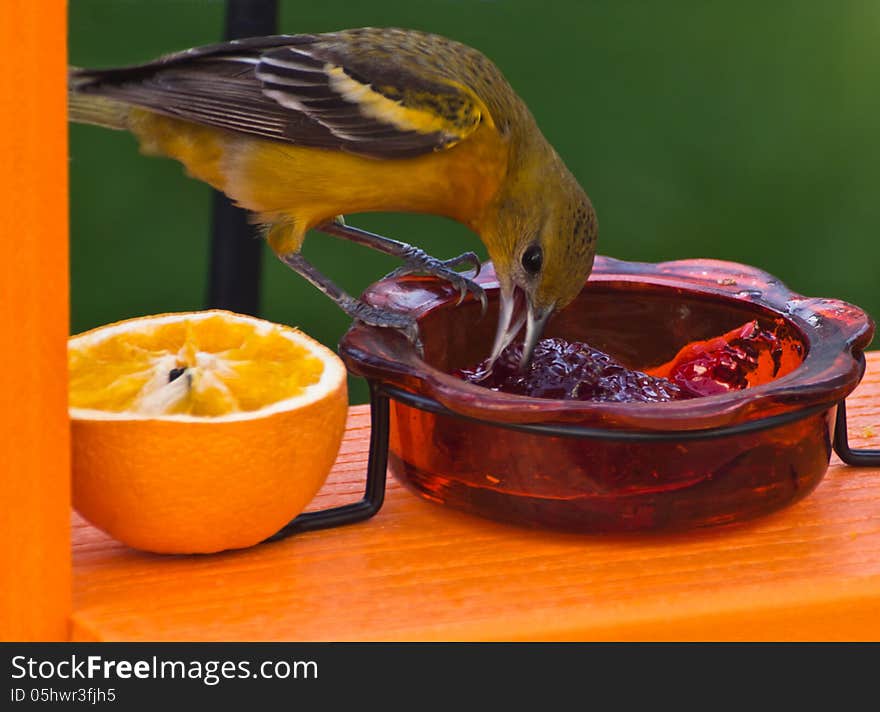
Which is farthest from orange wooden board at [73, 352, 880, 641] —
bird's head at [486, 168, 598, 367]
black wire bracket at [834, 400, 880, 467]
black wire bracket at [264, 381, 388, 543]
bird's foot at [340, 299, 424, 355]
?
bird's head at [486, 168, 598, 367]

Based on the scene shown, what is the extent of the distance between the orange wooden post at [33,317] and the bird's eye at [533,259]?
→ 105cm

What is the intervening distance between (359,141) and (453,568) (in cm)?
105

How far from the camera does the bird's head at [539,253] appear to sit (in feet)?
8.02

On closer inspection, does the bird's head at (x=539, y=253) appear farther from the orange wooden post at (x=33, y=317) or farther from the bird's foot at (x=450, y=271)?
the orange wooden post at (x=33, y=317)

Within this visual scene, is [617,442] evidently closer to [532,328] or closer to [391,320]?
[391,320]

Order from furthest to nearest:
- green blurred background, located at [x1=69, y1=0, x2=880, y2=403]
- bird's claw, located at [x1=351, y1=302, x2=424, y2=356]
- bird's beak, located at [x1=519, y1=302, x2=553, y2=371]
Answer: green blurred background, located at [x1=69, y1=0, x2=880, y2=403] < bird's beak, located at [x1=519, y1=302, x2=553, y2=371] < bird's claw, located at [x1=351, y1=302, x2=424, y2=356]

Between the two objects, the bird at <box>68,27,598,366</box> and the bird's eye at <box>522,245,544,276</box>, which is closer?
the bird's eye at <box>522,245,544,276</box>

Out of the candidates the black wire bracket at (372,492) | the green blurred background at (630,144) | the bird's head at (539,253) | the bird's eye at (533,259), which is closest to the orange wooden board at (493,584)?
the black wire bracket at (372,492)

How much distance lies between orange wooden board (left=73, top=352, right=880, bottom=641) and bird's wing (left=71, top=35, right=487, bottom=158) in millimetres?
883

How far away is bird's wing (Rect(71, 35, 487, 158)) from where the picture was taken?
2742 mm

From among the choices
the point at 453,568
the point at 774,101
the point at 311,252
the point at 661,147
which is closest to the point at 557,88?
the point at 661,147

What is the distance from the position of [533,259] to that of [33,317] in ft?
3.81

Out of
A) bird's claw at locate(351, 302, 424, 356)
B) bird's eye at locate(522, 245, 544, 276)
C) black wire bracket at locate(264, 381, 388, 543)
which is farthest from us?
bird's eye at locate(522, 245, 544, 276)

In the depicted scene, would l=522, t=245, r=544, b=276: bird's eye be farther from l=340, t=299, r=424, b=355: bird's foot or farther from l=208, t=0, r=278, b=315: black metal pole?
l=208, t=0, r=278, b=315: black metal pole
